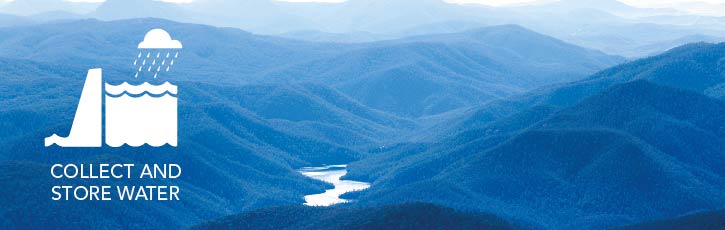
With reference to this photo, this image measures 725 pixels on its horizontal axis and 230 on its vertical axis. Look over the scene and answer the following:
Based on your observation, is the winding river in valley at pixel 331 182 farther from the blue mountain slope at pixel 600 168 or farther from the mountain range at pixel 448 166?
the blue mountain slope at pixel 600 168

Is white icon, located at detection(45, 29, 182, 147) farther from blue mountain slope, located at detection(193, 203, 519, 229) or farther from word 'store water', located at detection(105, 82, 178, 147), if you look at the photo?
blue mountain slope, located at detection(193, 203, 519, 229)

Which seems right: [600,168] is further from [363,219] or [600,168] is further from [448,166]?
[363,219]

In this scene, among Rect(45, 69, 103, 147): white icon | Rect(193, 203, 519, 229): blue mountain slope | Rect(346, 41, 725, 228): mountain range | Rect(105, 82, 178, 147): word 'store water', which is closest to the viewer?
Rect(193, 203, 519, 229): blue mountain slope

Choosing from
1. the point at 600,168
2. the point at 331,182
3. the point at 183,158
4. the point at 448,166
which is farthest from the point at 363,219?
the point at 331,182

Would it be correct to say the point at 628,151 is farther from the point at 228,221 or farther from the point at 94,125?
the point at 94,125

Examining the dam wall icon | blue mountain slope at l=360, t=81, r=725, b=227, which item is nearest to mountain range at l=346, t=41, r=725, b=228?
blue mountain slope at l=360, t=81, r=725, b=227

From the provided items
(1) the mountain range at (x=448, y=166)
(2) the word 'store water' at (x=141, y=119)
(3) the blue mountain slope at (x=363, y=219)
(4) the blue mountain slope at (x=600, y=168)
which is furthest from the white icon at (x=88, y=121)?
(3) the blue mountain slope at (x=363, y=219)
